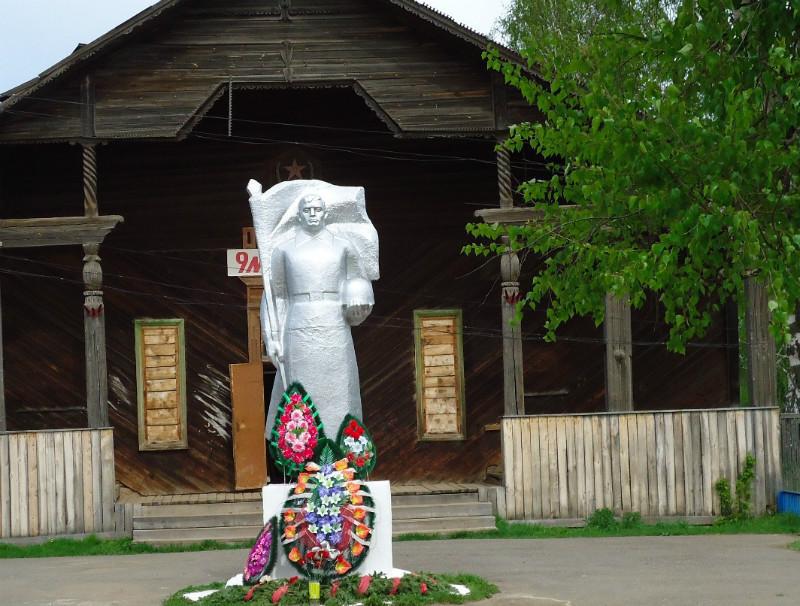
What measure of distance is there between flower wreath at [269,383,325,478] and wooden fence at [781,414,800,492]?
8.41 metres

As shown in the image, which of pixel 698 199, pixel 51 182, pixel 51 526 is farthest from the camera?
pixel 51 182

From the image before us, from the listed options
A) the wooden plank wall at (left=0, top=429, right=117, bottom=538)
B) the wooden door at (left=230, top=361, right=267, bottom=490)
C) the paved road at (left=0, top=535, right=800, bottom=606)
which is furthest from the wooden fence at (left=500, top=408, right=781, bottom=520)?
the wooden plank wall at (left=0, top=429, right=117, bottom=538)

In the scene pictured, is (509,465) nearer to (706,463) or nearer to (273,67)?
(706,463)

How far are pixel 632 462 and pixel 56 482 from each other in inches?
273

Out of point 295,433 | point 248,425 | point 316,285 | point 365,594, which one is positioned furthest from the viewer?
point 248,425

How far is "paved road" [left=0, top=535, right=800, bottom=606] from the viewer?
10.8m

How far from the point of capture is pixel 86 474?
16.6 m

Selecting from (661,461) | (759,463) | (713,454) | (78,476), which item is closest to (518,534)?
(661,461)

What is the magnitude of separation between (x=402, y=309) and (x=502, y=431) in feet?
10.2

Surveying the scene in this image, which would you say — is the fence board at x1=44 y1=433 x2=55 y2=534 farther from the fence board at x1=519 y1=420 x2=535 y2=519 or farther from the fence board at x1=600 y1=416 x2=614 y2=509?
the fence board at x1=600 y1=416 x2=614 y2=509

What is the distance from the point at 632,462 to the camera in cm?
1702

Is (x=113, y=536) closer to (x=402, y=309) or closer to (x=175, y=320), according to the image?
(x=175, y=320)

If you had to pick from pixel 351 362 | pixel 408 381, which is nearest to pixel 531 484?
pixel 408 381

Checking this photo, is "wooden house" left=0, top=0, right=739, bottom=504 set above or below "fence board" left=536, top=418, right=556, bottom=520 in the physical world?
above
